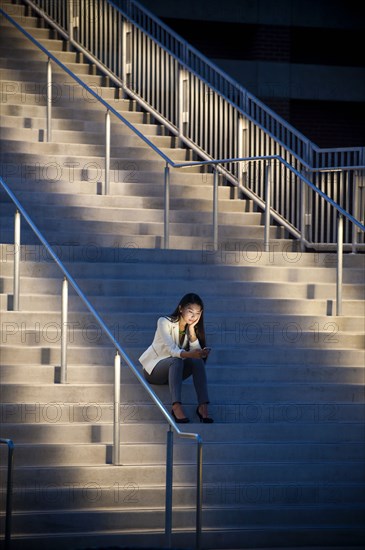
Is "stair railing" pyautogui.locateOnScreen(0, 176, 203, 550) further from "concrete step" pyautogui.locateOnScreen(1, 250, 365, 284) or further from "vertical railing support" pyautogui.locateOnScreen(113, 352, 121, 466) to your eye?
"concrete step" pyautogui.locateOnScreen(1, 250, 365, 284)

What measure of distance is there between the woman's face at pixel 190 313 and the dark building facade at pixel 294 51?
10.6 m

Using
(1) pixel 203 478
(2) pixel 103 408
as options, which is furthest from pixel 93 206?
(1) pixel 203 478

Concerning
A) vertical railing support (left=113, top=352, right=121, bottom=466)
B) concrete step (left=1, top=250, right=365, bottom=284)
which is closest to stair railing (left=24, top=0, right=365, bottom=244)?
concrete step (left=1, top=250, right=365, bottom=284)

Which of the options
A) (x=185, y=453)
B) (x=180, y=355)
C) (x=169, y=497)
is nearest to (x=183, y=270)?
(x=180, y=355)

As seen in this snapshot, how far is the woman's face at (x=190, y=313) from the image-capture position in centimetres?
916

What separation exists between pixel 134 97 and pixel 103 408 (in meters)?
6.13

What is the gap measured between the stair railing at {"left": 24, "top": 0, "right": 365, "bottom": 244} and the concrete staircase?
1.82 feet

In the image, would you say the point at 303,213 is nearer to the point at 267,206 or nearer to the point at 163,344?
→ the point at 267,206

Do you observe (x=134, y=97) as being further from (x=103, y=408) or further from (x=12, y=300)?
(x=103, y=408)

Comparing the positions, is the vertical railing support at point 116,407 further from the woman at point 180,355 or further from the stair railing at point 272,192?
the stair railing at point 272,192

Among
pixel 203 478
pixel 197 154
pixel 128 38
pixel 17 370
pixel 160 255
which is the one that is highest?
pixel 128 38

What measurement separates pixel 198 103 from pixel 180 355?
217 inches

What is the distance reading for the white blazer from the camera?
9102 millimetres

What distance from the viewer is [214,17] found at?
1919cm
